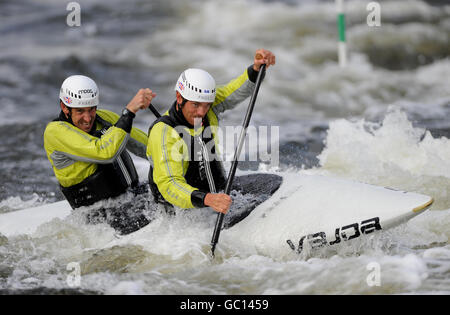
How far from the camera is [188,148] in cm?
458

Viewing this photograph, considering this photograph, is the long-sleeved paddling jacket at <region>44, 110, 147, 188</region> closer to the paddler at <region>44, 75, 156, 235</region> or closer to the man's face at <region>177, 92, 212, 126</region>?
the paddler at <region>44, 75, 156, 235</region>

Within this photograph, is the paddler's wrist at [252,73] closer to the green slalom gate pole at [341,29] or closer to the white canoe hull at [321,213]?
the white canoe hull at [321,213]

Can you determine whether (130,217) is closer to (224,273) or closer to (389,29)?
(224,273)

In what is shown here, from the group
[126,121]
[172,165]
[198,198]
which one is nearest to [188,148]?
[172,165]

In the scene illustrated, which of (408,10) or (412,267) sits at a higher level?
(408,10)

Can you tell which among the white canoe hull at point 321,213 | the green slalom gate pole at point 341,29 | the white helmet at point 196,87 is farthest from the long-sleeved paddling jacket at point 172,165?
the green slalom gate pole at point 341,29

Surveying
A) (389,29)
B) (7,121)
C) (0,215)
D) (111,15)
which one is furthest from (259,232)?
(111,15)

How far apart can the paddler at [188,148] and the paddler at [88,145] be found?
0.28m

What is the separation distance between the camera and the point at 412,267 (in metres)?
4.43

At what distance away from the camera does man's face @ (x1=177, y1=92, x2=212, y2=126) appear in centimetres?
456

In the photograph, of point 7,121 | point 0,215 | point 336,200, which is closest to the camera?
point 336,200

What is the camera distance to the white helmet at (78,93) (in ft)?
16.1

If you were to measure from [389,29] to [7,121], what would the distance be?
8.29 m
